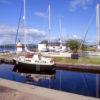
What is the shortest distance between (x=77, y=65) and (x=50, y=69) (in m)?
6.74

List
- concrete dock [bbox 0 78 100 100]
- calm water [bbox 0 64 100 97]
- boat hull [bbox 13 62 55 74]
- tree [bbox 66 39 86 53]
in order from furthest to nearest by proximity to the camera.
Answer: tree [bbox 66 39 86 53], boat hull [bbox 13 62 55 74], calm water [bbox 0 64 100 97], concrete dock [bbox 0 78 100 100]

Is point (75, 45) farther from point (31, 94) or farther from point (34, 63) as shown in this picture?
point (31, 94)

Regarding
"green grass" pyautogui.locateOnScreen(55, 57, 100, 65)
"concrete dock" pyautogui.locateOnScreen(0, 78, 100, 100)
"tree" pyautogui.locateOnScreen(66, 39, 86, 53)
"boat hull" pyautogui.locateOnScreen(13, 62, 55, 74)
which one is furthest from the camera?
"tree" pyautogui.locateOnScreen(66, 39, 86, 53)

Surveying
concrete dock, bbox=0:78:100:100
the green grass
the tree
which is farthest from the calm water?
the tree

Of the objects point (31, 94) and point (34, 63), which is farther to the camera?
point (34, 63)

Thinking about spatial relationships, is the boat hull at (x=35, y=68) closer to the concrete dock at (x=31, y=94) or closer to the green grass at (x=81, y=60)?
the green grass at (x=81, y=60)

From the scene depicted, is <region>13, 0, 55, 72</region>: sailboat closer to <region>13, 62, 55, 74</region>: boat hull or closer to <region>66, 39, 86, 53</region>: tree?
<region>13, 62, 55, 74</region>: boat hull

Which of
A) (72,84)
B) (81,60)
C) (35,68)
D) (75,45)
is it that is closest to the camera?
(72,84)

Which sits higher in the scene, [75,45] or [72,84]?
[75,45]

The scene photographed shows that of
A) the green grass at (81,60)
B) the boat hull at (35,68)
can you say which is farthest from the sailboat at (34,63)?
the green grass at (81,60)

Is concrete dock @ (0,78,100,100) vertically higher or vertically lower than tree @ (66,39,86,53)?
lower

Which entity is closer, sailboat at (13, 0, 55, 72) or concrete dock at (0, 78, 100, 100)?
concrete dock at (0, 78, 100, 100)

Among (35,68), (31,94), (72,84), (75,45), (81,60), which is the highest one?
(75,45)

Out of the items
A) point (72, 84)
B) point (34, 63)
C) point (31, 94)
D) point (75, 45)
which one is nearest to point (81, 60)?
point (34, 63)
